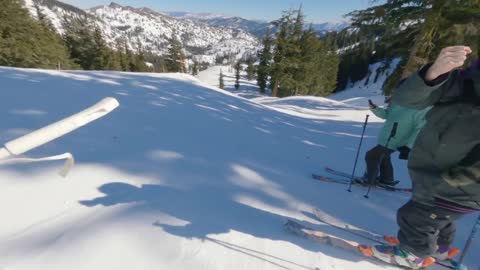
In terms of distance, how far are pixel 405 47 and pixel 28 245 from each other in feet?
51.2

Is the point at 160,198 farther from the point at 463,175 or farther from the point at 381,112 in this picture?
the point at 381,112

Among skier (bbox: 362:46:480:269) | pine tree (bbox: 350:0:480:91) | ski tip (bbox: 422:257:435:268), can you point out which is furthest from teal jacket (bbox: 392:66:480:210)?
pine tree (bbox: 350:0:480:91)

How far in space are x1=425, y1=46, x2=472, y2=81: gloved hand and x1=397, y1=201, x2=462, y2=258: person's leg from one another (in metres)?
1.10

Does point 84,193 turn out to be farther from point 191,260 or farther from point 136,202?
point 191,260

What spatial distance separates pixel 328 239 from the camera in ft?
9.02

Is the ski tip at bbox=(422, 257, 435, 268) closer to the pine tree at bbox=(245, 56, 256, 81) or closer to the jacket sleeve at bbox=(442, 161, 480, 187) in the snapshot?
the jacket sleeve at bbox=(442, 161, 480, 187)

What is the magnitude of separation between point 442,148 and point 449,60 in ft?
2.21

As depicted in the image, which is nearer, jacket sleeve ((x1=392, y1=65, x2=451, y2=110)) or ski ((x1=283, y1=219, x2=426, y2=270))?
jacket sleeve ((x1=392, y1=65, x2=451, y2=110))

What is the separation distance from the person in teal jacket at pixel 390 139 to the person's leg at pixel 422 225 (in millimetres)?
1617

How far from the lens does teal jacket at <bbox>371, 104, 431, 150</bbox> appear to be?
369 centimetres

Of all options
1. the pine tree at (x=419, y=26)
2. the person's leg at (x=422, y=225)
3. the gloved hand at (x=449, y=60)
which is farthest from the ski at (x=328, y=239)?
the pine tree at (x=419, y=26)

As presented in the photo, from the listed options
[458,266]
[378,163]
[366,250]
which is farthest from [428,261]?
[378,163]

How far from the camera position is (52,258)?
200cm

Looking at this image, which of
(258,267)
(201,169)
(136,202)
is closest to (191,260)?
(258,267)
